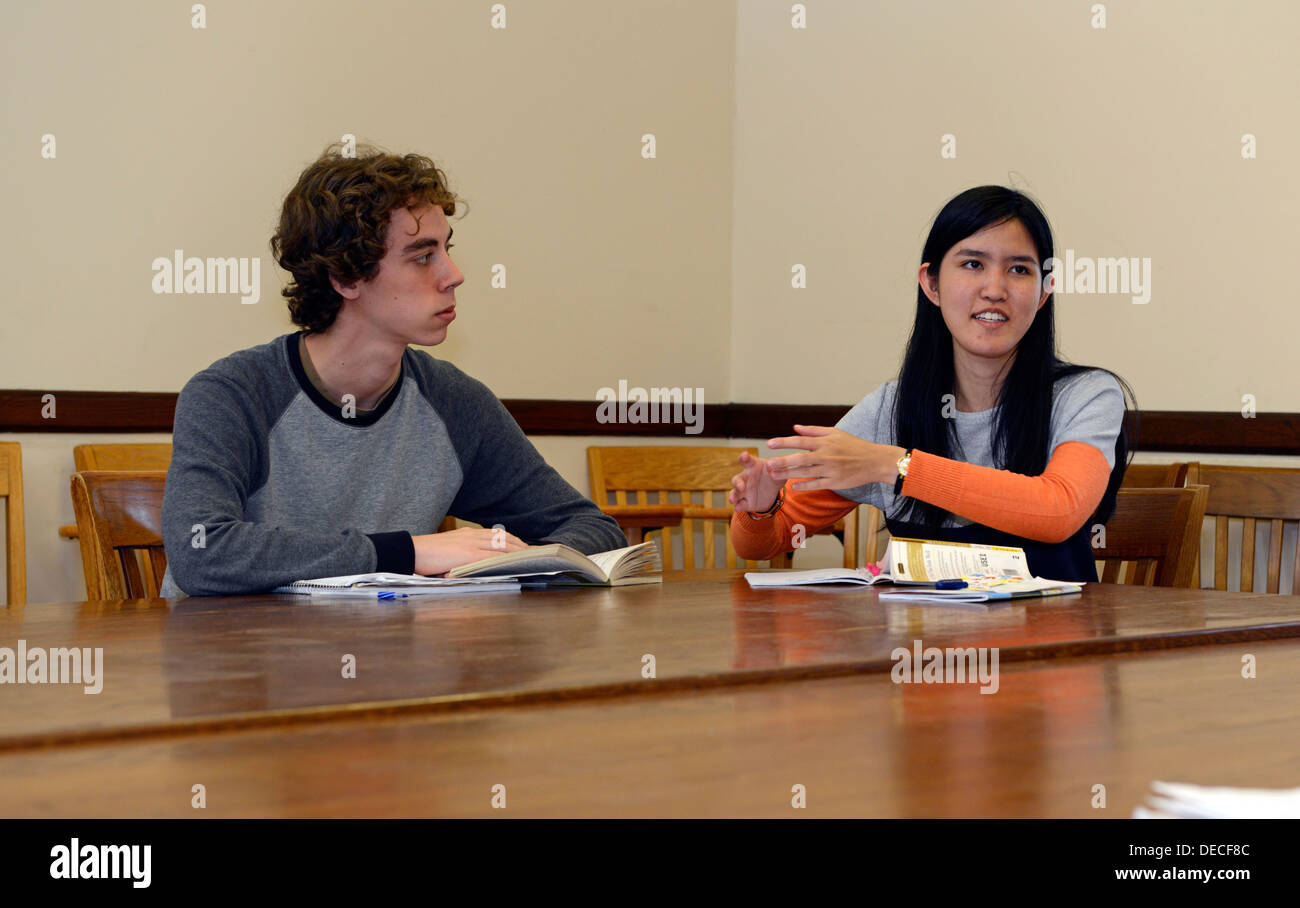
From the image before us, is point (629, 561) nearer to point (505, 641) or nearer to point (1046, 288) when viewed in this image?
point (505, 641)

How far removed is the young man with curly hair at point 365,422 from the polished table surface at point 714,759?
3.00ft

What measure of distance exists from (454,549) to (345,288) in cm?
58

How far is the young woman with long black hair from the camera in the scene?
192cm

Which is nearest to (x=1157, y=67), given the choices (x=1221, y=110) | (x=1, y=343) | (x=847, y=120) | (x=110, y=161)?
(x=1221, y=110)

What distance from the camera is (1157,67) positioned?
3.19 m

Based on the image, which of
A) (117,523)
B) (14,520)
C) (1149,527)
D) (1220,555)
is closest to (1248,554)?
(1220,555)

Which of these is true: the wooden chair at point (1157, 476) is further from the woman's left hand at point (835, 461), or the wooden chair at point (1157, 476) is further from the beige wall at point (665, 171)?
the woman's left hand at point (835, 461)

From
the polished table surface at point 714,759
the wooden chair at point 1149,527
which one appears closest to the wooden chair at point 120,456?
the wooden chair at point 1149,527

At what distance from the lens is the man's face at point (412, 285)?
6.95 ft

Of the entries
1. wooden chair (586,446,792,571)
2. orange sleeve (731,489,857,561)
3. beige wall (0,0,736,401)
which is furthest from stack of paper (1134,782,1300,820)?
beige wall (0,0,736,401)

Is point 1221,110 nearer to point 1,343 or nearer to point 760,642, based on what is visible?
point 760,642

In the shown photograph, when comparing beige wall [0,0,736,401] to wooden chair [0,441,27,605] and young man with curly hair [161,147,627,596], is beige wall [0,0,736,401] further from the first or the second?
young man with curly hair [161,147,627,596]

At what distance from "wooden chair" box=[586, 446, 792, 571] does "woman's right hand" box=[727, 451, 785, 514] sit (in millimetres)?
996
